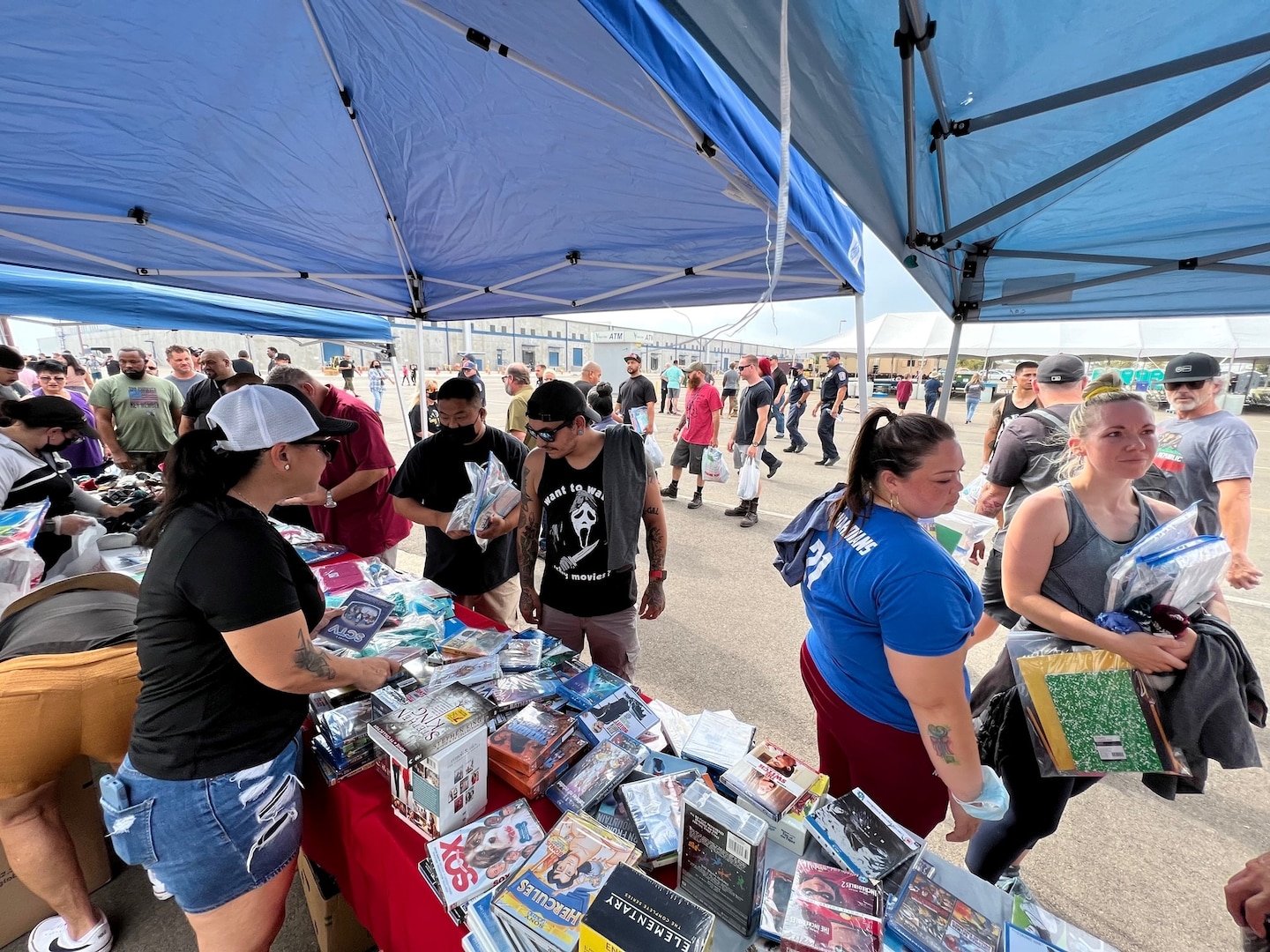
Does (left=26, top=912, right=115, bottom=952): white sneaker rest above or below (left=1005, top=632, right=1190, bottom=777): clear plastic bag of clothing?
below

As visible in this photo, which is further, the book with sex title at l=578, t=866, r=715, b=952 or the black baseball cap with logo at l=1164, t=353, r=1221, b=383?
the black baseball cap with logo at l=1164, t=353, r=1221, b=383

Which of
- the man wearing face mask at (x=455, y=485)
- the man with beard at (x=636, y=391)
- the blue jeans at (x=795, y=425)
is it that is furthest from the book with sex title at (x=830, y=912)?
the blue jeans at (x=795, y=425)

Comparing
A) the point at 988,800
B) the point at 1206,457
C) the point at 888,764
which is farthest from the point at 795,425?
the point at 988,800

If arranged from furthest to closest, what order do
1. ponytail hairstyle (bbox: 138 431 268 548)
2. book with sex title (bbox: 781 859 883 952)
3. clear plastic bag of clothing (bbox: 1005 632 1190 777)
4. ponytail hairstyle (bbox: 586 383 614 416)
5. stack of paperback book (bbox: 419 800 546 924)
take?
ponytail hairstyle (bbox: 586 383 614 416), clear plastic bag of clothing (bbox: 1005 632 1190 777), ponytail hairstyle (bbox: 138 431 268 548), stack of paperback book (bbox: 419 800 546 924), book with sex title (bbox: 781 859 883 952)

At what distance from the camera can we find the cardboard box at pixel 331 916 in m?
1.54

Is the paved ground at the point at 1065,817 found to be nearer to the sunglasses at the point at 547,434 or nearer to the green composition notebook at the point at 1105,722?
the green composition notebook at the point at 1105,722

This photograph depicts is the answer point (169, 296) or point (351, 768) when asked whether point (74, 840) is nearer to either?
point (351, 768)

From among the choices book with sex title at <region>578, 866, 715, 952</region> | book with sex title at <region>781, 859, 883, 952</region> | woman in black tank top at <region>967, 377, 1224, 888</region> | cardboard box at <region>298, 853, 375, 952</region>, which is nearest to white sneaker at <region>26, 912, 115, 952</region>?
cardboard box at <region>298, 853, 375, 952</region>

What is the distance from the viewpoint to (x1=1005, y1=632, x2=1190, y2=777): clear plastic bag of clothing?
4.57ft

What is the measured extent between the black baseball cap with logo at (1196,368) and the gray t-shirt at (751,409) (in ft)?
11.3

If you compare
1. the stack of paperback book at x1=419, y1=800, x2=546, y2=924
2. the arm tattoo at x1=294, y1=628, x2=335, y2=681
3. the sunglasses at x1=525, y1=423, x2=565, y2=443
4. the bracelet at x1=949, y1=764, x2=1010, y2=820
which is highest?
the sunglasses at x1=525, y1=423, x2=565, y2=443

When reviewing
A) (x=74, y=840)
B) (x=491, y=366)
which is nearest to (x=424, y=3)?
(x=74, y=840)

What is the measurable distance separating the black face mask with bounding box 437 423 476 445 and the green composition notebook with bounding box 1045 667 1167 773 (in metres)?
2.64

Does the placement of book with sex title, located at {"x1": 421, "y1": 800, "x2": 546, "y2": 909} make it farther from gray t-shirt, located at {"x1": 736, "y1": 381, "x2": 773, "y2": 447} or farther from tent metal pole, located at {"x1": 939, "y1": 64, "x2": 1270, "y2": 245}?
gray t-shirt, located at {"x1": 736, "y1": 381, "x2": 773, "y2": 447}
